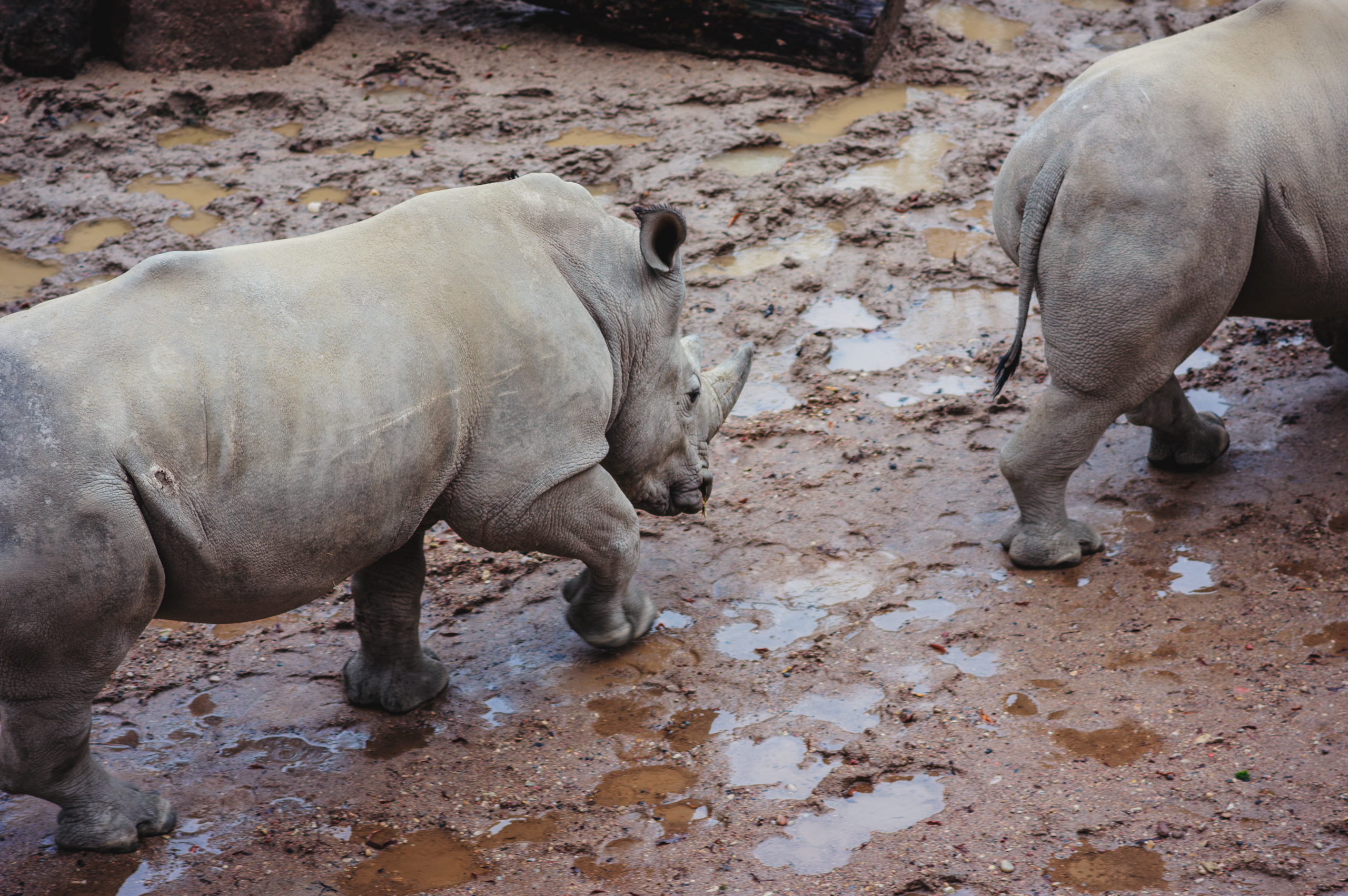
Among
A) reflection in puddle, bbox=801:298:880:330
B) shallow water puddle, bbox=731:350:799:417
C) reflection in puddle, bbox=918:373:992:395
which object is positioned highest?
reflection in puddle, bbox=801:298:880:330

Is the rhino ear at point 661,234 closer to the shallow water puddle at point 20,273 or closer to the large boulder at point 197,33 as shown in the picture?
Result: the shallow water puddle at point 20,273

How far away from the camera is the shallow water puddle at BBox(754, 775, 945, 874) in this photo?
335 centimetres

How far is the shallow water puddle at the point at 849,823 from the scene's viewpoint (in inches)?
132

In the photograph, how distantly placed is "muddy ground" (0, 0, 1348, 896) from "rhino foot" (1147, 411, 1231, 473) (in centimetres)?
11

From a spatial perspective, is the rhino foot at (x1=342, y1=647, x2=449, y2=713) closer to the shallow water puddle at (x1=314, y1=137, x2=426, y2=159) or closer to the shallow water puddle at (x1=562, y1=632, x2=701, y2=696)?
the shallow water puddle at (x1=562, y1=632, x2=701, y2=696)

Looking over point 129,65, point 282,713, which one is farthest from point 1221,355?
point 129,65

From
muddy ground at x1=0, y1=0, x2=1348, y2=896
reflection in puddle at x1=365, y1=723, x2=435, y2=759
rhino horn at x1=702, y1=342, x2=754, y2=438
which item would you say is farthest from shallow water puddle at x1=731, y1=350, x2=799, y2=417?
reflection in puddle at x1=365, y1=723, x2=435, y2=759

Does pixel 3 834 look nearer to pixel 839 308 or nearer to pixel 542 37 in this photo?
pixel 839 308

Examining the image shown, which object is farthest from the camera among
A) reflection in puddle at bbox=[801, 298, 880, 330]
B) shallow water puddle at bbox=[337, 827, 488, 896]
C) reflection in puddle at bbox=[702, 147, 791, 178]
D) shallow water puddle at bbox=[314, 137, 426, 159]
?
shallow water puddle at bbox=[314, 137, 426, 159]

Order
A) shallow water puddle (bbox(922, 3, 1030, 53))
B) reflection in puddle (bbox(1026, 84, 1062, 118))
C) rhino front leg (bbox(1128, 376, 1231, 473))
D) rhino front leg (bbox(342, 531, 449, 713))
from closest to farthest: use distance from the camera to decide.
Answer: rhino front leg (bbox(342, 531, 449, 713)), rhino front leg (bbox(1128, 376, 1231, 473)), reflection in puddle (bbox(1026, 84, 1062, 118)), shallow water puddle (bbox(922, 3, 1030, 53))

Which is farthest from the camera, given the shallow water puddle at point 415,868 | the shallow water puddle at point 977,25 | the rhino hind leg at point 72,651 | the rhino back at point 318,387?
the shallow water puddle at point 977,25

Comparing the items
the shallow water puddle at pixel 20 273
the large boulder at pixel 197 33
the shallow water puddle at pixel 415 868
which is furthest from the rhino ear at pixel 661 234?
the large boulder at pixel 197 33

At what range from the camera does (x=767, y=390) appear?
241 inches

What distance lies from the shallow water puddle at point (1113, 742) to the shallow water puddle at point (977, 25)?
7.00m
